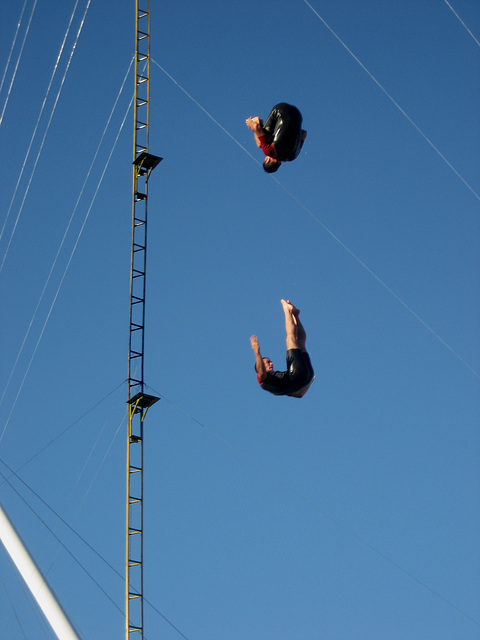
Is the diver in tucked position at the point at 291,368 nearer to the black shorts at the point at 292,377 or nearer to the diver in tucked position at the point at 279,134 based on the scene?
the black shorts at the point at 292,377

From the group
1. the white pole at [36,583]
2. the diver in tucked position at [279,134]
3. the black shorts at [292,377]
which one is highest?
the diver in tucked position at [279,134]

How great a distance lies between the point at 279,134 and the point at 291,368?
3.89 m

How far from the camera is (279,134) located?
62.0 ft

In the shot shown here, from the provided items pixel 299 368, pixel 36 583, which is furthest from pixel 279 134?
pixel 36 583

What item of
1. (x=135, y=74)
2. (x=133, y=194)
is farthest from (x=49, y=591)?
(x=135, y=74)

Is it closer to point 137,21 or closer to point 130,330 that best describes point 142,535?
point 130,330

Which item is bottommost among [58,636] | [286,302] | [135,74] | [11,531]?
[58,636]

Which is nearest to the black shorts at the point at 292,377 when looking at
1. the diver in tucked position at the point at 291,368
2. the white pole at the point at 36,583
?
the diver in tucked position at the point at 291,368

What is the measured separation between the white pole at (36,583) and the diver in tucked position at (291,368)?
7368mm

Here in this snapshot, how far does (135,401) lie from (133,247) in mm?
3834

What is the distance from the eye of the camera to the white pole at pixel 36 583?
76.0 feet

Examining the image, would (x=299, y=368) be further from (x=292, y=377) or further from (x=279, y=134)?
(x=279, y=134)

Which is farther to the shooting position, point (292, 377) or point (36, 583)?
point (36, 583)

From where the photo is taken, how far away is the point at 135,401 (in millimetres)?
25578
